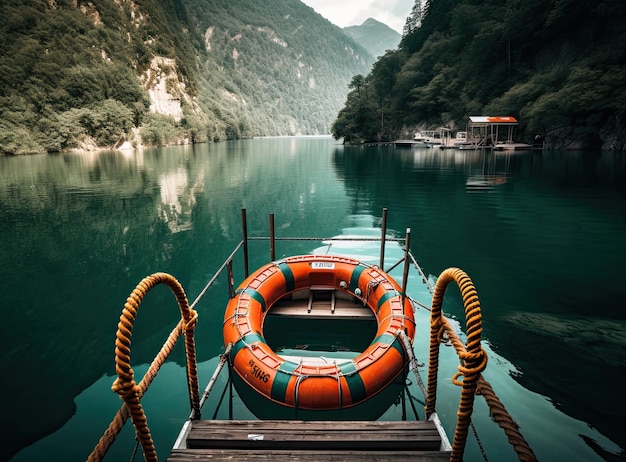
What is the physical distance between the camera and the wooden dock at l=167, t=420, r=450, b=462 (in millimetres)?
3732

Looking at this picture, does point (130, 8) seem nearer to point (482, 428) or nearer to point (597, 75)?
point (597, 75)

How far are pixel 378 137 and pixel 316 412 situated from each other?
75.4 m

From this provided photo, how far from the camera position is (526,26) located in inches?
1806

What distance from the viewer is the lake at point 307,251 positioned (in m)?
5.81

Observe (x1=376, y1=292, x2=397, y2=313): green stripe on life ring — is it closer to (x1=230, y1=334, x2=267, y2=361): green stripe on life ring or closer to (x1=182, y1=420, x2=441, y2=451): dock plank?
(x1=230, y1=334, x2=267, y2=361): green stripe on life ring

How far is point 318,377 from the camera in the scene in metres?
5.22

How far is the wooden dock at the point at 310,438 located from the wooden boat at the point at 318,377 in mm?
11

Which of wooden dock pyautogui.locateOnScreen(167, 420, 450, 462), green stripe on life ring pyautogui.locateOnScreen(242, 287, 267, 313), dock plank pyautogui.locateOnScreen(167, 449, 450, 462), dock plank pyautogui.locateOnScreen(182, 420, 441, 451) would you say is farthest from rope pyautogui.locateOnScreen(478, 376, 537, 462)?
green stripe on life ring pyautogui.locateOnScreen(242, 287, 267, 313)

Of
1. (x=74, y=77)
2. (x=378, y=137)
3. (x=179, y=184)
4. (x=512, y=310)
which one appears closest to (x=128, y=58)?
(x=74, y=77)

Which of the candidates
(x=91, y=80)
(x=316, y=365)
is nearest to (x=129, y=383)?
(x=316, y=365)

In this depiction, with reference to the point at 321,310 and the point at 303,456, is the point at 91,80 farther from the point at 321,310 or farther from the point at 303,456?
the point at 303,456

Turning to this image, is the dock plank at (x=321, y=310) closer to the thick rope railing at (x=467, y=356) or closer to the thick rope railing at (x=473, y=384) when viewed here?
the thick rope railing at (x=467, y=356)

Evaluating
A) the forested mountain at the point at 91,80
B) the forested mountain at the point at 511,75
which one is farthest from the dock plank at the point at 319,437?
the forested mountain at the point at 91,80

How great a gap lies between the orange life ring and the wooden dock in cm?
108
